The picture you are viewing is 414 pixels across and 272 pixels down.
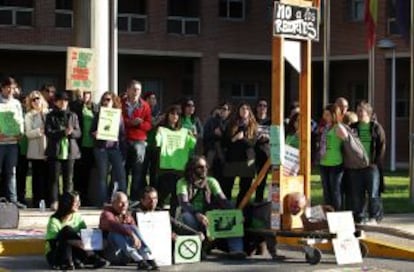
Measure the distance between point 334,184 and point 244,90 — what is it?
2730cm

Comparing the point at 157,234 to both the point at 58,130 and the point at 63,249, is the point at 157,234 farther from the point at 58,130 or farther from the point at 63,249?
the point at 58,130

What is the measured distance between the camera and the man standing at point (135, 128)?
1453cm

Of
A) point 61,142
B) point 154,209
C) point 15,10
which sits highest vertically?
point 15,10

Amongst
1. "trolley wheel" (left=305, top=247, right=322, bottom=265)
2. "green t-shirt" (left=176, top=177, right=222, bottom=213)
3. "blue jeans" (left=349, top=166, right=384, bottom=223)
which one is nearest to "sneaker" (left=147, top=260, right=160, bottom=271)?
"green t-shirt" (left=176, top=177, right=222, bottom=213)

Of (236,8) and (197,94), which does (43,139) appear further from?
(236,8)

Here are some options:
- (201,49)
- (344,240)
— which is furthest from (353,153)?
(201,49)

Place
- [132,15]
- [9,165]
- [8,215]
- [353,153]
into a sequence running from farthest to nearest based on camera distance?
[132,15], [353,153], [9,165], [8,215]

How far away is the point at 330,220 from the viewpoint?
458 inches

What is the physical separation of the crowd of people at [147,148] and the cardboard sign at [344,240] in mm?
2183

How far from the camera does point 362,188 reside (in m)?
14.5

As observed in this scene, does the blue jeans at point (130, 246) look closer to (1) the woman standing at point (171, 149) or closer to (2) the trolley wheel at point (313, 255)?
(2) the trolley wheel at point (313, 255)

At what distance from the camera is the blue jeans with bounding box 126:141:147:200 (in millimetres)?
14602

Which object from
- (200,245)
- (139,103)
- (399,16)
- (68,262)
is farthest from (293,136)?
(399,16)

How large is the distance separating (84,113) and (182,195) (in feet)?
10.1
